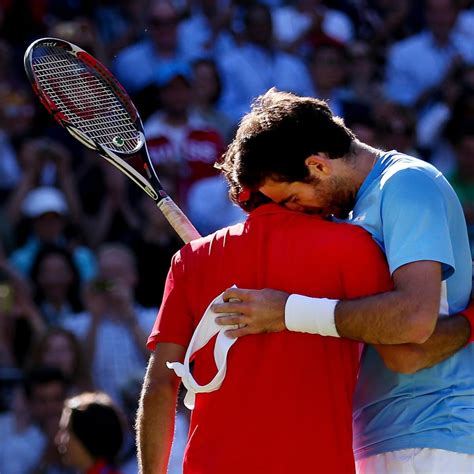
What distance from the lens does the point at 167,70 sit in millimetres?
9516

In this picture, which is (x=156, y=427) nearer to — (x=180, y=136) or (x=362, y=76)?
(x=180, y=136)

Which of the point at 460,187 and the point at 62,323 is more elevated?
the point at 460,187

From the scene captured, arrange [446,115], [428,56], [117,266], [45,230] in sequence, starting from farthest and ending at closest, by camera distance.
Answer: [428,56], [446,115], [45,230], [117,266]

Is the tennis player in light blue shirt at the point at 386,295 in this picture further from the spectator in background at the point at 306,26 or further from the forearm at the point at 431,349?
the spectator in background at the point at 306,26

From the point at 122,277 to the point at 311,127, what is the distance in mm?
4701

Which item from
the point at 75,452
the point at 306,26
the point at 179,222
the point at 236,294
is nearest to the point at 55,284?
the point at 75,452

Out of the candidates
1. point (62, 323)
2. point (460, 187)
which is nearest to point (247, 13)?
point (460, 187)

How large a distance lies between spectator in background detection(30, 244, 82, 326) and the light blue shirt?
4.66 m

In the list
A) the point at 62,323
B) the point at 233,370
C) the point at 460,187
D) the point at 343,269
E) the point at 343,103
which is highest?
the point at 343,103

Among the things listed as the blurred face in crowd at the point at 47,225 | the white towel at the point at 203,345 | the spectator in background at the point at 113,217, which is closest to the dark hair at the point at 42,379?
the blurred face in crowd at the point at 47,225

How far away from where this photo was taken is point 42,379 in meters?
7.37

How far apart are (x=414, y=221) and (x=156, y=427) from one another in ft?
3.21

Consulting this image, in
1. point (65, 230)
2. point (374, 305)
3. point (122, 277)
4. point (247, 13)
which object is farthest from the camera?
point (247, 13)

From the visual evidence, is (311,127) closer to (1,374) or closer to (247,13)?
(1,374)
